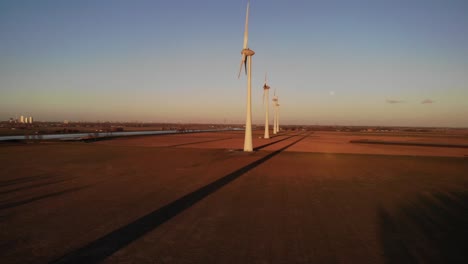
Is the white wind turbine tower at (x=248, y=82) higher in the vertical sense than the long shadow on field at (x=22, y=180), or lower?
higher

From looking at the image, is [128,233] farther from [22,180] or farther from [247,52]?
[247,52]

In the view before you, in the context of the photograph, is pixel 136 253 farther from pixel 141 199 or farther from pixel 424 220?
pixel 424 220

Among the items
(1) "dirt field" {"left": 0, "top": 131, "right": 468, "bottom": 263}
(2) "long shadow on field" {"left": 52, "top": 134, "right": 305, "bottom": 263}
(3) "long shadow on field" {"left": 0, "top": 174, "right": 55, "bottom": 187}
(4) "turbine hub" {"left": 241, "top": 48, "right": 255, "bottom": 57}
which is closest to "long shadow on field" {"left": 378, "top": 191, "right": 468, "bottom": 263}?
(1) "dirt field" {"left": 0, "top": 131, "right": 468, "bottom": 263}

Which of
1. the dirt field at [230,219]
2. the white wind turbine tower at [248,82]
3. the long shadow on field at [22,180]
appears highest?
the white wind turbine tower at [248,82]

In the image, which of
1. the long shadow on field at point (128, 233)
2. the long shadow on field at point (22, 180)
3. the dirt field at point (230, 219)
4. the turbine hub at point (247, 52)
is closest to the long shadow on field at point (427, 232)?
the dirt field at point (230, 219)

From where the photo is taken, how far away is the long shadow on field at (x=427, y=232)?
5.39 metres

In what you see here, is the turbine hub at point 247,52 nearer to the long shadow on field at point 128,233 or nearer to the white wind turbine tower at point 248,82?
the white wind turbine tower at point 248,82

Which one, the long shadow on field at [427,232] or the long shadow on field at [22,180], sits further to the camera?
the long shadow on field at [22,180]

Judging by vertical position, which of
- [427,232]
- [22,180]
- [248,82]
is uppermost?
[248,82]

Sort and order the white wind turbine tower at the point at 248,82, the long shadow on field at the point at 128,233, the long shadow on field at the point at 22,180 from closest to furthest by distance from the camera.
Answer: the long shadow on field at the point at 128,233 < the long shadow on field at the point at 22,180 < the white wind turbine tower at the point at 248,82

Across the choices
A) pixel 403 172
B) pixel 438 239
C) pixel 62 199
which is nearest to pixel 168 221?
pixel 62 199

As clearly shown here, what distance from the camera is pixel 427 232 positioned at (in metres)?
6.62

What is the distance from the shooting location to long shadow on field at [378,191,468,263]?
539 centimetres

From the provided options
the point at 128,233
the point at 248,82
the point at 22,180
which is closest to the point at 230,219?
the point at 128,233
